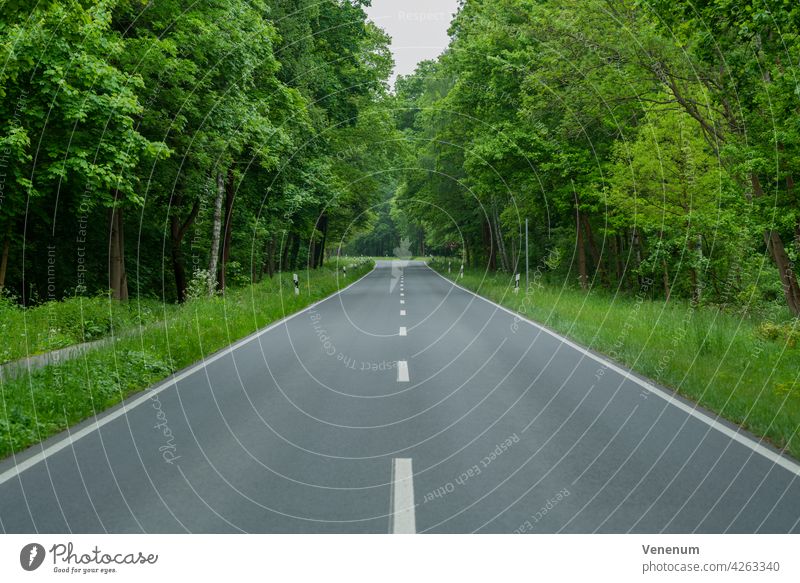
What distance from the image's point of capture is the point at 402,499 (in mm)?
5059

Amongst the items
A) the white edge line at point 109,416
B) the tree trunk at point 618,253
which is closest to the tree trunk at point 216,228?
the white edge line at point 109,416

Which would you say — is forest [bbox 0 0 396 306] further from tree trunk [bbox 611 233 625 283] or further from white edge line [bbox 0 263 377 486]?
tree trunk [bbox 611 233 625 283]

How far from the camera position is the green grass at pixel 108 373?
7.25 metres

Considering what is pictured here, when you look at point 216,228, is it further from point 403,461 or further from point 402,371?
point 403,461

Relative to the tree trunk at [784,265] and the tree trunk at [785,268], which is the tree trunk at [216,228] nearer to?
the tree trunk at [784,265]

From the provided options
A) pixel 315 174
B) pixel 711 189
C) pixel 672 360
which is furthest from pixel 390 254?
pixel 672 360

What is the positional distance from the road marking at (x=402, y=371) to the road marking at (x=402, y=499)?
421 centimetres

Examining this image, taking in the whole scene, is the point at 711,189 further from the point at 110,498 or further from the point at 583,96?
the point at 110,498

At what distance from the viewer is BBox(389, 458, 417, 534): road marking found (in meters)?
4.50

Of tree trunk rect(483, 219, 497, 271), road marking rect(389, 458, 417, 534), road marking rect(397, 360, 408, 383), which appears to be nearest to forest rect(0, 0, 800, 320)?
road marking rect(397, 360, 408, 383)

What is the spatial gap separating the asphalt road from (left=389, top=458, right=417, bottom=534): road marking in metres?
0.02

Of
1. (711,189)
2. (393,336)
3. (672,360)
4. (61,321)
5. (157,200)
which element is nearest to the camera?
(672,360)

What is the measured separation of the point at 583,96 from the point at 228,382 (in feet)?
40.4

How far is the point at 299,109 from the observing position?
21938mm
